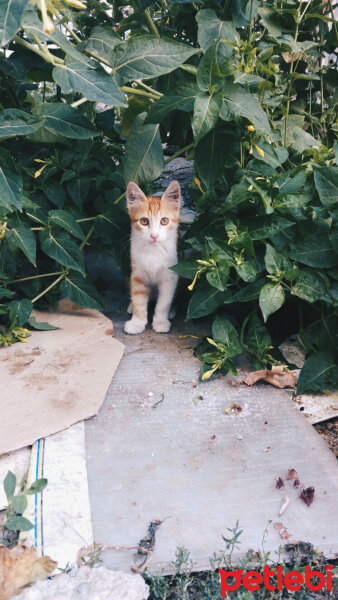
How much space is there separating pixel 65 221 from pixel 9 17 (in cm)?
89

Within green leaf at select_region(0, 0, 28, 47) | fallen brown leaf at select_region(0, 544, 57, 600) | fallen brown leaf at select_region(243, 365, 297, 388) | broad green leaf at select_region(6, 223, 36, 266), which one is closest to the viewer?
fallen brown leaf at select_region(0, 544, 57, 600)

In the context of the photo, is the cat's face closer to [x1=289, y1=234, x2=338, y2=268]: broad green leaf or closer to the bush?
the bush

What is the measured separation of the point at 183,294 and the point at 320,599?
5.08 ft

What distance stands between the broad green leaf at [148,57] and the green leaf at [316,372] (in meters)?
1.10

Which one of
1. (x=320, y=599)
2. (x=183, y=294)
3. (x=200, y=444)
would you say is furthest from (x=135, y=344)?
(x=320, y=599)

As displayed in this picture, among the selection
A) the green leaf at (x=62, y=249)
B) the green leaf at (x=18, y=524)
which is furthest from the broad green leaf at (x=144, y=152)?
the green leaf at (x=18, y=524)

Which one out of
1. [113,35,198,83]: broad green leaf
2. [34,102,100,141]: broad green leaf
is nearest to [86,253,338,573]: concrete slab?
[34,102,100,141]: broad green leaf

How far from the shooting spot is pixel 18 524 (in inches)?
48.1

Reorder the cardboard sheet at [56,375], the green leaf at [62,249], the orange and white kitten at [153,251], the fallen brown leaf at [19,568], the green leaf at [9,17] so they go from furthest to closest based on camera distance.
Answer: the orange and white kitten at [153,251]
the green leaf at [62,249]
the cardboard sheet at [56,375]
the green leaf at [9,17]
the fallen brown leaf at [19,568]

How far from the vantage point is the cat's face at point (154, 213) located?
222 centimetres

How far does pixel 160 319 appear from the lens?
90.7 inches

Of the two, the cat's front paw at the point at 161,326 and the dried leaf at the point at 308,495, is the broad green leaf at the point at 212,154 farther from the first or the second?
the dried leaf at the point at 308,495

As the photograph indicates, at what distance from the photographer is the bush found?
5.69 ft

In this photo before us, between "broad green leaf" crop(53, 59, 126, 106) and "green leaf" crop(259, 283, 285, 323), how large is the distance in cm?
75
